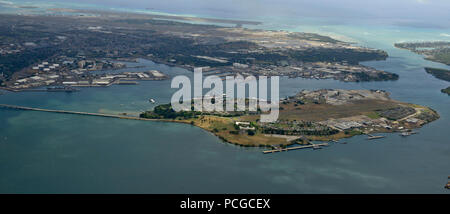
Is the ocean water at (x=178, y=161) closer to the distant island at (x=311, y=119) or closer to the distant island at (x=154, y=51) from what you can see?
the distant island at (x=311, y=119)

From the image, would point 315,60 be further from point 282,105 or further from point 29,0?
point 29,0

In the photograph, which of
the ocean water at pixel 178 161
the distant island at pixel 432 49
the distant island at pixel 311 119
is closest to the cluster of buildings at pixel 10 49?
the ocean water at pixel 178 161

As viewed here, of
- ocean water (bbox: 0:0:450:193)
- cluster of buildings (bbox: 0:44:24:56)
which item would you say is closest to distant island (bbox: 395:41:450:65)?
ocean water (bbox: 0:0:450:193)

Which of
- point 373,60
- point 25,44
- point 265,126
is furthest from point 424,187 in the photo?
point 25,44

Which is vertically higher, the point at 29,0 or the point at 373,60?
the point at 29,0

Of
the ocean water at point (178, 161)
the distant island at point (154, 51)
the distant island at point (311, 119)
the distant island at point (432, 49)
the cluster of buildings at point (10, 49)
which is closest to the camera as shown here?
the ocean water at point (178, 161)

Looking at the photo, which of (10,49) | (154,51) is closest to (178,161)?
(154,51)

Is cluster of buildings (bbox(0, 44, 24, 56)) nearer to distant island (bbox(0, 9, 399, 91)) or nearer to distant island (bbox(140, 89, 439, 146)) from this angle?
distant island (bbox(0, 9, 399, 91))
